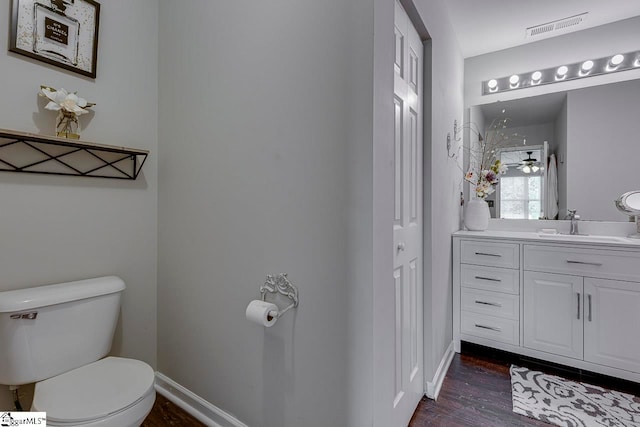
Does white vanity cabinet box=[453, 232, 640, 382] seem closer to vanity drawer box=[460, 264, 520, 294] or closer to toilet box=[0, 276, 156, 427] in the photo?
vanity drawer box=[460, 264, 520, 294]

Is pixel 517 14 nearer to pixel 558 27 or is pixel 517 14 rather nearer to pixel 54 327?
pixel 558 27

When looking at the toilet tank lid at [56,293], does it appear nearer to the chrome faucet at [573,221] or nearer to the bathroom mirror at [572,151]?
the bathroom mirror at [572,151]

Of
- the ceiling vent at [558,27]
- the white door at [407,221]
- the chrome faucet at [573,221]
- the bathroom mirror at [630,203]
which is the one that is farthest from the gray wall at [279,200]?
the bathroom mirror at [630,203]

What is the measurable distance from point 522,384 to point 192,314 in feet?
6.71

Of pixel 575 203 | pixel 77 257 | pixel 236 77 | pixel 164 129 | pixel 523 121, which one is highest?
pixel 523 121

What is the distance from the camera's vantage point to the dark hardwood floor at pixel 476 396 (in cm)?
153

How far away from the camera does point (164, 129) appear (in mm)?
1727

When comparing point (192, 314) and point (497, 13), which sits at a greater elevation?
point (497, 13)

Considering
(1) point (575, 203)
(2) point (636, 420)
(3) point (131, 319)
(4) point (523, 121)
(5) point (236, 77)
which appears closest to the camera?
(5) point (236, 77)

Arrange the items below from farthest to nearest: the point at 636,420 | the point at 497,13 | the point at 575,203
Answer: the point at 575,203
the point at 497,13
the point at 636,420

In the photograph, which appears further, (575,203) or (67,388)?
(575,203)

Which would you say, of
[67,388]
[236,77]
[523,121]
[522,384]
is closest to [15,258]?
[67,388]

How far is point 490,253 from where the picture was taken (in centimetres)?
220

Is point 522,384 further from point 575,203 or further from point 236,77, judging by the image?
point 236,77
